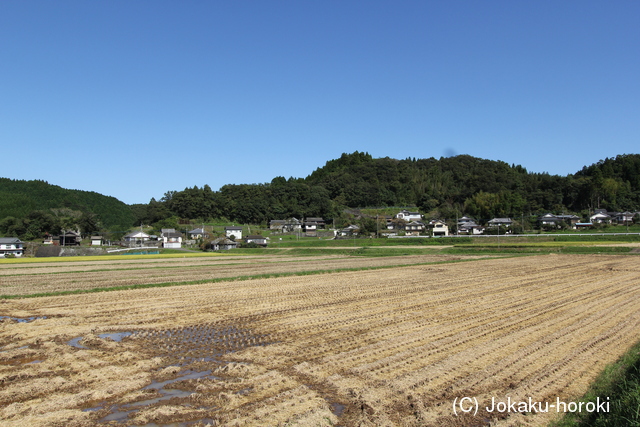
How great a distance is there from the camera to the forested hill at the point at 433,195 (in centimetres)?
8869

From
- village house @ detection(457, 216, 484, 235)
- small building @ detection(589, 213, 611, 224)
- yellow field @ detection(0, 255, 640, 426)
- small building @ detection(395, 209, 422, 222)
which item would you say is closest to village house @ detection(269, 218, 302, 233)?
small building @ detection(395, 209, 422, 222)

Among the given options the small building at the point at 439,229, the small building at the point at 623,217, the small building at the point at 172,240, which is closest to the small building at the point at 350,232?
the small building at the point at 439,229

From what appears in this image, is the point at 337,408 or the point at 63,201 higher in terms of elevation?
the point at 63,201

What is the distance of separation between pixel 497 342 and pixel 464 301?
5.20 metres

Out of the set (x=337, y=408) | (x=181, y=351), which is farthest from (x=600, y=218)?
(x=337, y=408)

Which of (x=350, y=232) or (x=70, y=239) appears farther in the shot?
(x=350, y=232)

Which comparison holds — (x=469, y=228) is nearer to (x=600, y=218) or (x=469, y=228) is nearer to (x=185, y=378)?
(x=600, y=218)

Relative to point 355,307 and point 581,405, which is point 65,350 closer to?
point 355,307

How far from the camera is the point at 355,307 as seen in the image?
41.2 ft

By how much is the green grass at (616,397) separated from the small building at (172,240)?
218 feet

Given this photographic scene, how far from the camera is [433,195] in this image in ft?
359

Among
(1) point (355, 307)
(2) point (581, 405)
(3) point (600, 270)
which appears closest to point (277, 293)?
(1) point (355, 307)

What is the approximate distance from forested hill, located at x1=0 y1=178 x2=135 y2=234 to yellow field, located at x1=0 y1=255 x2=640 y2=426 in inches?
3679

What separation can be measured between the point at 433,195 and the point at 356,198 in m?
19.4
